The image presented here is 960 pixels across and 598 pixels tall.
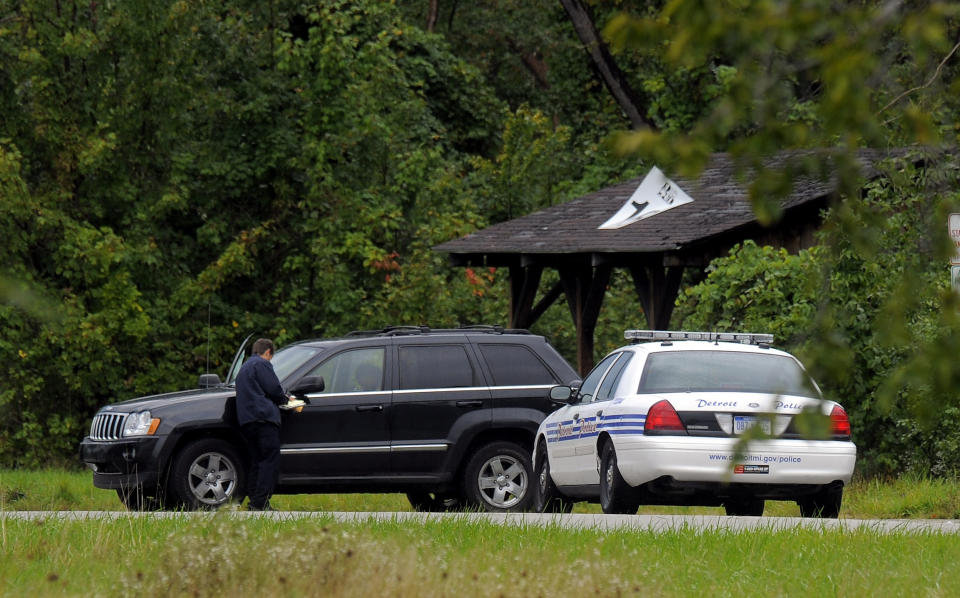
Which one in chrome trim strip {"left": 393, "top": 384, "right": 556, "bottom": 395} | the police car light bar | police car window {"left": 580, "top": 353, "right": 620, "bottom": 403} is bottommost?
chrome trim strip {"left": 393, "top": 384, "right": 556, "bottom": 395}

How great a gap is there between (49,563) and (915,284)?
616 centimetres

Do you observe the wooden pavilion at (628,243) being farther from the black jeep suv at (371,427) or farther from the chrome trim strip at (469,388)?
the black jeep suv at (371,427)

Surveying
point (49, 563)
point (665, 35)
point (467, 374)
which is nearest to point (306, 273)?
point (467, 374)

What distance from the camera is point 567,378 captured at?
15.9m

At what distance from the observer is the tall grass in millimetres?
7211

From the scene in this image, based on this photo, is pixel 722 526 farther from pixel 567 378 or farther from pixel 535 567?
pixel 567 378

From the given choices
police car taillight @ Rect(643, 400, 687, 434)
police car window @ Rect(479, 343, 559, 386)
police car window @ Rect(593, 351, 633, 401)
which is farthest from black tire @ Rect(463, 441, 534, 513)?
police car taillight @ Rect(643, 400, 687, 434)

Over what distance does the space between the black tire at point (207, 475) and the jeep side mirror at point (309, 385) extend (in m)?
0.85

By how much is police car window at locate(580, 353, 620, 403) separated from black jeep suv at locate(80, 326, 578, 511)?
1310 millimetres

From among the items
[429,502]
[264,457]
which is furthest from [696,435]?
[429,502]

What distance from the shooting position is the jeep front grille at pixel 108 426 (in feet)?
49.9

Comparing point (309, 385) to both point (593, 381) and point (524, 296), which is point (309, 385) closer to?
point (593, 381)

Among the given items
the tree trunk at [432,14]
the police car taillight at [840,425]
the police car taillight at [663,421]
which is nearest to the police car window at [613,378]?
the police car taillight at [663,421]

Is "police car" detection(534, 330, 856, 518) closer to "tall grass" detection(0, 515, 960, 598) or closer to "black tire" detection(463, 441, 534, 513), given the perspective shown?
"tall grass" detection(0, 515, 960, 598)
